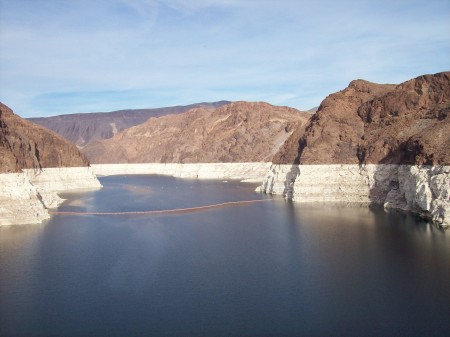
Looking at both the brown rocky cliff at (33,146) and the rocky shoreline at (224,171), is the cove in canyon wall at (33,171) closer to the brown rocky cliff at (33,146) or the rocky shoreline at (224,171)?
the brown rocky cliff at (33,146)

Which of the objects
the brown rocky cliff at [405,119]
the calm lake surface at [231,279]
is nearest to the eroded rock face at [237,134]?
the brown rocky cliff at [405,119]

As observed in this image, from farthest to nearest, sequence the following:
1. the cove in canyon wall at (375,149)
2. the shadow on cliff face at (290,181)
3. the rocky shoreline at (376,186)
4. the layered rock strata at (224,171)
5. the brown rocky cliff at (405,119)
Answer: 1. the layered rock strata at (224,171)
2. the shadow on cliff face at (290,181)
3. the brown rocky cliff at (405,119)
4. the cove in canyon wall at (375,149)
5. the rocky shoreline at (376,186)

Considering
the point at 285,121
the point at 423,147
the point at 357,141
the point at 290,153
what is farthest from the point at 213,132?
the point at 423,147

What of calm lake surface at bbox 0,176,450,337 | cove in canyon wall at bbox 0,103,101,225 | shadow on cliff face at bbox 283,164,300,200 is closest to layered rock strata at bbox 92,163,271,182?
cove in canyon wall at bbox 0,103,101,225

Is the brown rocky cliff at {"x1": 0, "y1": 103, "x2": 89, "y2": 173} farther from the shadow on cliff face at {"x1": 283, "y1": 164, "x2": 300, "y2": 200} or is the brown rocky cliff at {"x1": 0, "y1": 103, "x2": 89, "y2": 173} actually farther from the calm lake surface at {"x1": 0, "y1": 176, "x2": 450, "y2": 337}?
the shadow on cliff face at {"x1": 283, "y1": 164, "x2": 300, "y2": 200}

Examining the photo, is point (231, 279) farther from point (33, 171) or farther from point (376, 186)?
point (33, 171)
